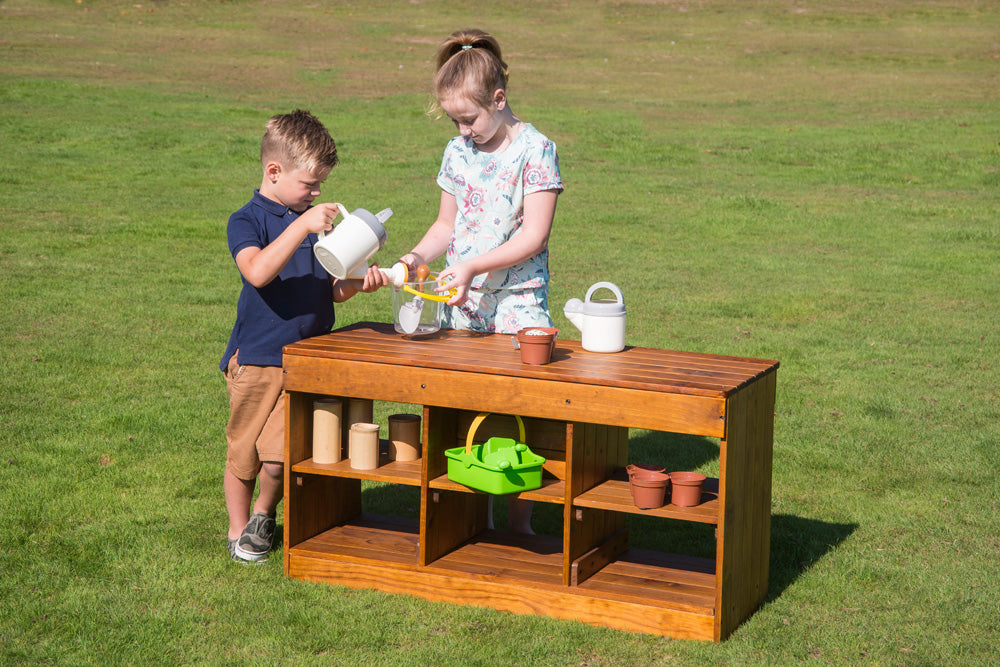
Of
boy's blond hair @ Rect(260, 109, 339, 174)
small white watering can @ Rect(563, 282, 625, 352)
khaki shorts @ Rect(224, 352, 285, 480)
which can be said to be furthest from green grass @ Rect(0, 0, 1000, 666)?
boy's blond hair @ Rect(260, 109, 339, 174)

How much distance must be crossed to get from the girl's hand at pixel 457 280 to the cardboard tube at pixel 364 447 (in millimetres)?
635

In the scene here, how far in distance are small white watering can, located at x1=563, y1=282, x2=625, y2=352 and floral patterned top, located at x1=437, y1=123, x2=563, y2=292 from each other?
0.22 metres

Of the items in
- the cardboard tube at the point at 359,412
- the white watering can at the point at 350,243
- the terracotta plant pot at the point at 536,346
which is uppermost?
the white watering can at the point at 350,243

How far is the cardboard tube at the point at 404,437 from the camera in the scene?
16.0ft

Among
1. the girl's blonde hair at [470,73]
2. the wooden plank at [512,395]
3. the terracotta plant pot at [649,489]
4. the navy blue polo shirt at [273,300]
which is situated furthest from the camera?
the navy blue polo shirt at [273,300]

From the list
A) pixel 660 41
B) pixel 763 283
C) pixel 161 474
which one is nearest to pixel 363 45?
pixel 660 41

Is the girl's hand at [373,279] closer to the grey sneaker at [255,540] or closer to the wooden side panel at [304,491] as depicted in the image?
the wooden side panel at [304,491]

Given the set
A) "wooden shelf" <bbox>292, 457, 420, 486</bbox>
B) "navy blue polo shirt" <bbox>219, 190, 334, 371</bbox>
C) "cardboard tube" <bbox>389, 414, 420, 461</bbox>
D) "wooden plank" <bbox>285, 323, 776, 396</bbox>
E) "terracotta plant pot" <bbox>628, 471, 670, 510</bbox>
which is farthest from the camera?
"cardboard tube" <bbox>389, 414, 420, 461</bbox>

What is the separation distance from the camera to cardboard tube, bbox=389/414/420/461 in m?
4.88

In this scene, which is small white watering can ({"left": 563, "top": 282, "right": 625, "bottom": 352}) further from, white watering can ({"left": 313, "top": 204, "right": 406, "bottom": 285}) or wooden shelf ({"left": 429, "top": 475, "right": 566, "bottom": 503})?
white watering can ({"left": 313, "top": 204, "right": 406, "bottom": 285})

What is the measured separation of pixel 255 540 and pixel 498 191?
6.04 feet

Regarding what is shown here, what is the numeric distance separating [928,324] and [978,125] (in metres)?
13.4

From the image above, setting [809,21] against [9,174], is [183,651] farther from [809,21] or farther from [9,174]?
[809,21]

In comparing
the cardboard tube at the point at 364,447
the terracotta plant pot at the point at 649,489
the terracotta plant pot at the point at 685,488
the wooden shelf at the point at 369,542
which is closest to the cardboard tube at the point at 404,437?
the cardboard tube at the point at 364,447
